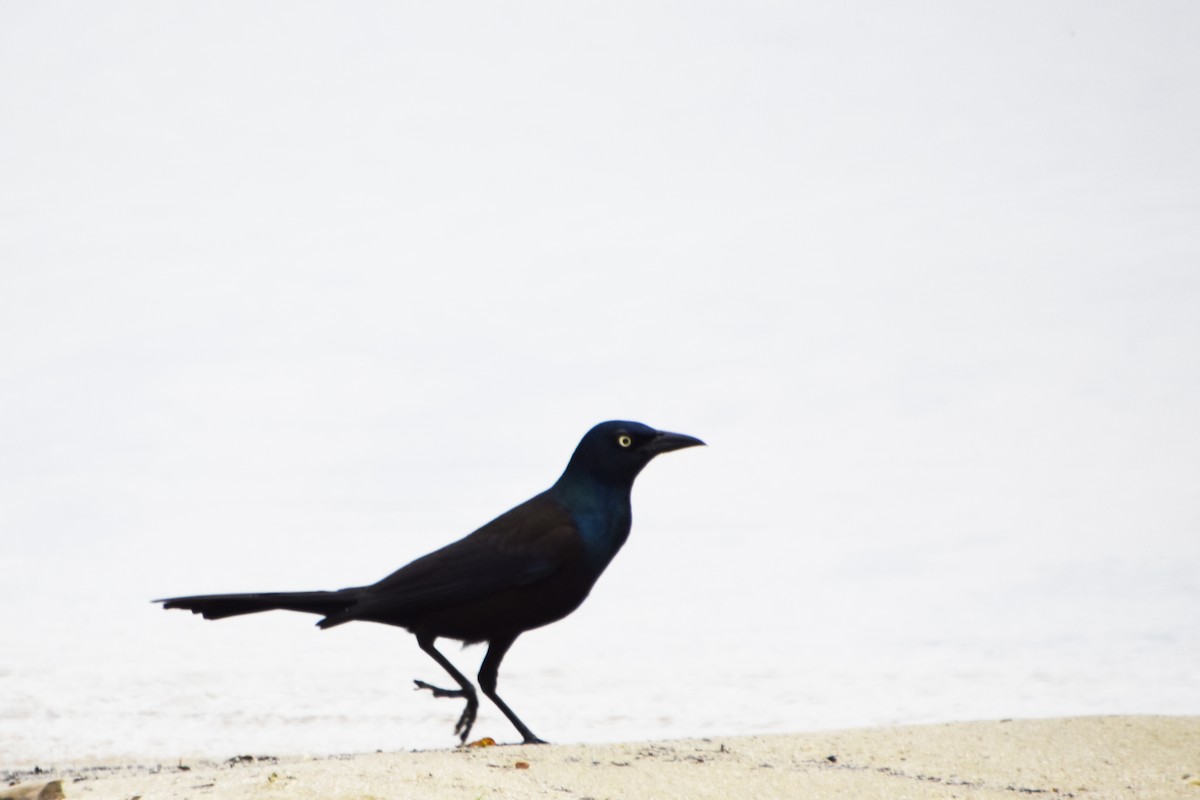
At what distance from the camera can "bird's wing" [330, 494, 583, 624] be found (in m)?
4.78

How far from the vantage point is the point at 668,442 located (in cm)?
516

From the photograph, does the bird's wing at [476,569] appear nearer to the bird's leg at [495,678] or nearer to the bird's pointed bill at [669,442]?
the bird's leg at [495,678]

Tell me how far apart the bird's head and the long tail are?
892 millimetres

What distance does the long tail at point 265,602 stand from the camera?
4793 millimetres

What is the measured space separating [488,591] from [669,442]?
2.87 feet

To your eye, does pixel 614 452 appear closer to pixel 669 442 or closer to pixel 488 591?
pixel 669 442

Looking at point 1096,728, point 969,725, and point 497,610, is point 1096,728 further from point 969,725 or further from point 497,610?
point 497,610

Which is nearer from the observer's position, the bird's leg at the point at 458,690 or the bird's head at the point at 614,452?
the bird's leg at the point at 458,690

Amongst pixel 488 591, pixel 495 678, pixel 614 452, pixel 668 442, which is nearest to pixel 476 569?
pixel 488 591

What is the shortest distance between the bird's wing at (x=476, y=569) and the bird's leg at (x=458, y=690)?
146 mm

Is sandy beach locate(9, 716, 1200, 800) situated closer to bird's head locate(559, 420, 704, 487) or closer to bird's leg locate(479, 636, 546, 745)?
bird's leg locate(479, 636, 546, 745)

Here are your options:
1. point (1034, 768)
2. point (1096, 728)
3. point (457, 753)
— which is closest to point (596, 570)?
point (457, 753)

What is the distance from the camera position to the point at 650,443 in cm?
515

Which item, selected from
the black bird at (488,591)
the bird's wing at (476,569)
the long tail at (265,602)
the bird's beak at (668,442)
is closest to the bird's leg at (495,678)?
the black bird at (488,591)
